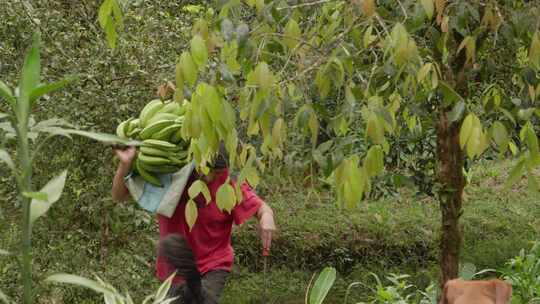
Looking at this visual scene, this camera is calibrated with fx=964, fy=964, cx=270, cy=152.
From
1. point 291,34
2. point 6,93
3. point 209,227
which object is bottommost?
point 209,227

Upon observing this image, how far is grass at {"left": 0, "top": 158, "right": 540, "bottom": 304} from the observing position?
21.7 ft

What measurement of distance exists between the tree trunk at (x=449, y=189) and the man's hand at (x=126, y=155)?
1.57m

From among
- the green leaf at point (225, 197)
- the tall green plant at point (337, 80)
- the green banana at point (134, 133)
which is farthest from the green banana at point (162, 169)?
the green leaf at point (225, 197)

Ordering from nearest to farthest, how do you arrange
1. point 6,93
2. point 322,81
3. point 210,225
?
1. point 6,93
2. point 322,81
3. point 210,225

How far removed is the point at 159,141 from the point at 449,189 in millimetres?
1587

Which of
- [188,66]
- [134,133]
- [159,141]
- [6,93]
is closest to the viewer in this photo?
[6,93]

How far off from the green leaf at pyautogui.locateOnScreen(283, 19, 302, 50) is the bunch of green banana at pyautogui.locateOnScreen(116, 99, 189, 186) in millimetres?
1220

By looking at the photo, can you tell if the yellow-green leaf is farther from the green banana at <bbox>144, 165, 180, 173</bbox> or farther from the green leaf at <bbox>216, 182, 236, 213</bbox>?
the green banana at <bbox>144, 165, 180, 173</bbox>

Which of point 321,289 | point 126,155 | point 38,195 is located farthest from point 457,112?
point 126,155

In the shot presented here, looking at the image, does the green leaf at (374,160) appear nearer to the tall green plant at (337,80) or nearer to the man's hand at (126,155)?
the tall green plant at (337,80)

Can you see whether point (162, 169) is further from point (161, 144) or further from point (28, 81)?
point (28, 81)

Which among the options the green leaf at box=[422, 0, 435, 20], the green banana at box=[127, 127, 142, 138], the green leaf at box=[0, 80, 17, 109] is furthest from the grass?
the green leaf at box=[0, 80, 17, 109]

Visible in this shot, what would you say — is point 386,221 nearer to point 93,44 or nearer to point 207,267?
point 93,44

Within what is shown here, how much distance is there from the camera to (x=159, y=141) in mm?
4566
